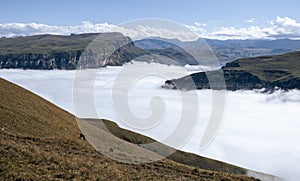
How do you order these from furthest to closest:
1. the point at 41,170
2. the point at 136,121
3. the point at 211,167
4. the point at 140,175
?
the point at 211,167, the point at 136,121, the point at 140,175, the point at 41,170

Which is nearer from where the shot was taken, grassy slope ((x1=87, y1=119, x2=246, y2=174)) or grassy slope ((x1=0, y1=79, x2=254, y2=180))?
grassy slope ((x1=0, y1=79, x2=254, y2=180))

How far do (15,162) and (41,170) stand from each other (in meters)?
2.68

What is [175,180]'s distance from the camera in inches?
1324

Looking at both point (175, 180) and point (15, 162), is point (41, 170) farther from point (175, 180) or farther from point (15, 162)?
point (175, 180)

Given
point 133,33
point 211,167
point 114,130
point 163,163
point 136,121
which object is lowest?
point 211,167

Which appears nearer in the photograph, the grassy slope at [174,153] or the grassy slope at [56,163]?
the grassy slope at [56,163]

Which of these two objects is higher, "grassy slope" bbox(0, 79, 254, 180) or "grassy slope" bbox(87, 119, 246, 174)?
"grassy slope" bbox(0, 79, 254, 180)

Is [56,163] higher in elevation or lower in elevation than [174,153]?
higher

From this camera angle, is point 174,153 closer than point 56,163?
No

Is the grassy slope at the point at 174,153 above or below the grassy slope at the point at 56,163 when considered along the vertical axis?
below

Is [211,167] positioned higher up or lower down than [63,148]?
lower down

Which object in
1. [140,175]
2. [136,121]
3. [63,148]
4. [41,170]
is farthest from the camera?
[136,121]

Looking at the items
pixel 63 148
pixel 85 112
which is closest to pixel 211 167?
pixel 85 112

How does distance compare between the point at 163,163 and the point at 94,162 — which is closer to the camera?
the point at 94,162
